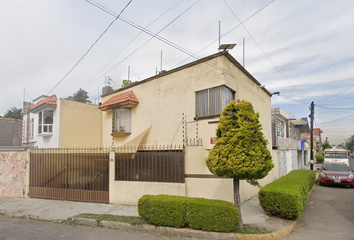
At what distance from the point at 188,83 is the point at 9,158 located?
371 inches

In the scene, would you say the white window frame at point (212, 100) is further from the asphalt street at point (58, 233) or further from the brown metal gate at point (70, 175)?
the asphalt street at point (58, 233)

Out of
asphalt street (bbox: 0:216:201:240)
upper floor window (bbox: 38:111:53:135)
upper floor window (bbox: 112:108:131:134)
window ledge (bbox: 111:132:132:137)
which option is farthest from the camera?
upper floor window (bbox: 38:111:53:135)

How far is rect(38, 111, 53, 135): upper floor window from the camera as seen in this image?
1343 centimetres

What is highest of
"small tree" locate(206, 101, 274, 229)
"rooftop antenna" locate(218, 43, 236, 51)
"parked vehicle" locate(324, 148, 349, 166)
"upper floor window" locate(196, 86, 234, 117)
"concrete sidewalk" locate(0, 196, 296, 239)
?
"rooftop antenna" locate(218, 43, 236, 51)

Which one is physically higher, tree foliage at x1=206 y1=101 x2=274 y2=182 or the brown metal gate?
tree foliage at x1=206 y1=101 x2=274 y2=182

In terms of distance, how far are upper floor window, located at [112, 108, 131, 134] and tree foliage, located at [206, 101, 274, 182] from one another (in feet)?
22.5

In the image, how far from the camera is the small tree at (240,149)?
4.90m

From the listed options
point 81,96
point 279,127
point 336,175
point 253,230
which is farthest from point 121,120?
point 81,96

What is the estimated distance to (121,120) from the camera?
11633 mm

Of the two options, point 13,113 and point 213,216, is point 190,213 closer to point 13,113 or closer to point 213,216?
point 213,216

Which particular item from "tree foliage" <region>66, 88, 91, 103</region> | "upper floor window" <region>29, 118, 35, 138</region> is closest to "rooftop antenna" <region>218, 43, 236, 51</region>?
"upper floor window" <region>29, 118, 35, 138</region>

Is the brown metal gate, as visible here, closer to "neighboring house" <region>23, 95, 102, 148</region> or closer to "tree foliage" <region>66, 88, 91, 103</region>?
"neighboring house" <region>23, 95, 102, 148</region>

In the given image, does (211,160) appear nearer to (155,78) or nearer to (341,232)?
(341,232)

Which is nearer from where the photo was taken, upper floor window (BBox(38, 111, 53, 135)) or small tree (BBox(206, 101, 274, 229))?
small tree (BBox(206, 101, 274, 229))
